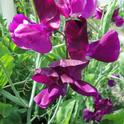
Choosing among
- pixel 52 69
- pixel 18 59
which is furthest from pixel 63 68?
pixel 18 59

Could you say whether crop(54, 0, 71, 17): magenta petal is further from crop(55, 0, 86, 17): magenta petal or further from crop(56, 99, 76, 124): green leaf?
crop(56, 99, 76, 124): green leaf

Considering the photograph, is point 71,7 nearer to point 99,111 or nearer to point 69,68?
point 69,68

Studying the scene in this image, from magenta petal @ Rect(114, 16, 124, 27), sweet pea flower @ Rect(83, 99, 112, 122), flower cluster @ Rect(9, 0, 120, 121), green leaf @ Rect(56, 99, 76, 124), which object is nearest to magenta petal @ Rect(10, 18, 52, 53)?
flower cluster @ Rect(9, 0, 120, 121)

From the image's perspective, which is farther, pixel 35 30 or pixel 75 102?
pixel 75 102

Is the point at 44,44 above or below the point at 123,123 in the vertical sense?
above

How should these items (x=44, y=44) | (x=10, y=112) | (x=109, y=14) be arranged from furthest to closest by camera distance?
(x=10, y=112) < (x=109, y=14) < (x=44, y=44)

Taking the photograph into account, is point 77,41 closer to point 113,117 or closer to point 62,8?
A: point 62,8

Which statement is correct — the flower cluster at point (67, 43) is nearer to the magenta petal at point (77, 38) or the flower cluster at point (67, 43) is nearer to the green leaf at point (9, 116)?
the magenta petal at point (77, 38)
